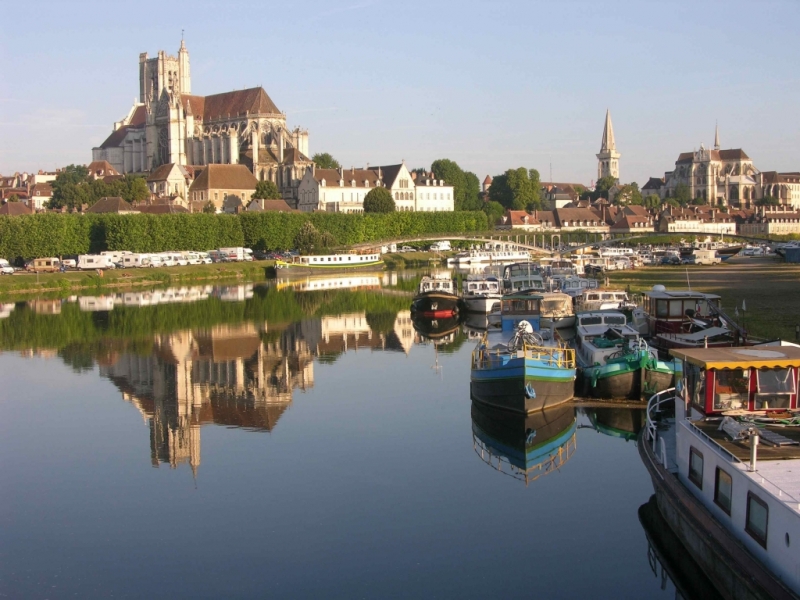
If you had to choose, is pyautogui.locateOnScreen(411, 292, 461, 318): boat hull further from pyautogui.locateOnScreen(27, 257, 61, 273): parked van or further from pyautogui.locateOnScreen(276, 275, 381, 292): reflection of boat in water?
pyautogui.locateOnScreen(27, 257, 61, 273): parked van

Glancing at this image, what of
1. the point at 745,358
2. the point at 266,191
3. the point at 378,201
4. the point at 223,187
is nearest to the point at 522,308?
the point at 745,358

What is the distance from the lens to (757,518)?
12.0 m

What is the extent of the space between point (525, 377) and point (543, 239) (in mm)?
101639

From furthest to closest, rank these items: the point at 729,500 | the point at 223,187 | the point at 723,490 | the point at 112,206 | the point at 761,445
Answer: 1. the point at 223,187
2. the point at 112,206
3. the point at 761,445
4. the point at 723,490
5. the point at 729,500

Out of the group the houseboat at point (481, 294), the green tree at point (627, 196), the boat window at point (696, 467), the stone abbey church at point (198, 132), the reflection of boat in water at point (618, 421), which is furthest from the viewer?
the green tree at point (627, 196)

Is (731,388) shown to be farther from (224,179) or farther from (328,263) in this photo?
(224,179)

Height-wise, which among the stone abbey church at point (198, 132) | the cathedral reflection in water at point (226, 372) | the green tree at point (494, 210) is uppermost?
the stone abbey church at point (198, 132)

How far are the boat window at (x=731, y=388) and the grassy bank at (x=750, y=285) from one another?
16056mm

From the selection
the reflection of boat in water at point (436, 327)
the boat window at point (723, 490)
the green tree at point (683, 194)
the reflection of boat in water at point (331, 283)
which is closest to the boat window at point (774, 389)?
the boat window at point (723, 490)

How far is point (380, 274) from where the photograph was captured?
84.8 metres

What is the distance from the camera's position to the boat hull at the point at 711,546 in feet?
37.2

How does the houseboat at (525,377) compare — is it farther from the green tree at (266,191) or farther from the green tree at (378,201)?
the green tree at (266,191)

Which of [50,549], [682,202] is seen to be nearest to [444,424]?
[50,549]

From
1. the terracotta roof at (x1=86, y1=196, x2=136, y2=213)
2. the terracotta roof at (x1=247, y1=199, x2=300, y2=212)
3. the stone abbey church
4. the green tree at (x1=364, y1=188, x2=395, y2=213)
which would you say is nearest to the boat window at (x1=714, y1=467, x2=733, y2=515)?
the terracotta roof at (x1=86, y1=196, x2=136, y2=213)
